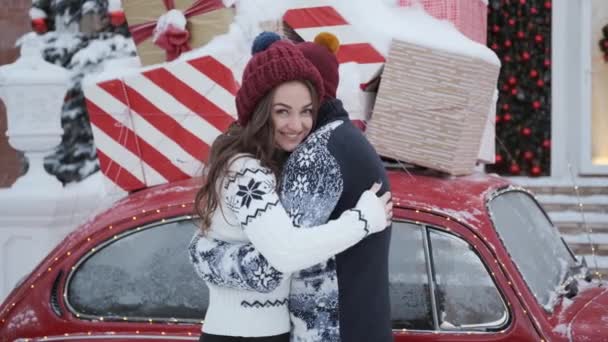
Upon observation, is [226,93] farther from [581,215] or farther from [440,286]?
[581,215]

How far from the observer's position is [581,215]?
8680 millimetres

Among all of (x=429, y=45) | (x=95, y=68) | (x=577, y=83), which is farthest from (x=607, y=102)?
(x=429, y=45)

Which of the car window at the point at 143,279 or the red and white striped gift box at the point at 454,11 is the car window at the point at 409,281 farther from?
the red and white striped gift box at the point at 454,11

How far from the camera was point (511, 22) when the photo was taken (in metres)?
9.76

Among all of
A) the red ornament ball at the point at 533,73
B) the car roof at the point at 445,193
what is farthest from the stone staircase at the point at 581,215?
the car roof at the point at 445,193

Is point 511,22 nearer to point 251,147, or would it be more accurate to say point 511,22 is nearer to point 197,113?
point 197,113

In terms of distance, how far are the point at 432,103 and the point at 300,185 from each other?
4.08 feet

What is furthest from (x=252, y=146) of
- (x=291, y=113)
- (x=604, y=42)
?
(x=604, y=42)

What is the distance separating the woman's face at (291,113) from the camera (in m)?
2.53

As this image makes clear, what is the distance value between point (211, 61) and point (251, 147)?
124 centimetres

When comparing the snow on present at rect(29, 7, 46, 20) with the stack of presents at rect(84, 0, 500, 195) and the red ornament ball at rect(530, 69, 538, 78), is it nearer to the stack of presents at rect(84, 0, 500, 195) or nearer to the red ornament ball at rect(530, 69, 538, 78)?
the red ornament ball at rect(530, 69, 538, 78)

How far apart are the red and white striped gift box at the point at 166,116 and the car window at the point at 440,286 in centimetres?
A: 99

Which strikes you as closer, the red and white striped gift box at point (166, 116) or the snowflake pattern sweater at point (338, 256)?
the snowflake pattern sweater at point (338, 256)

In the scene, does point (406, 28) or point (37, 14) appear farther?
point (37, 14)
